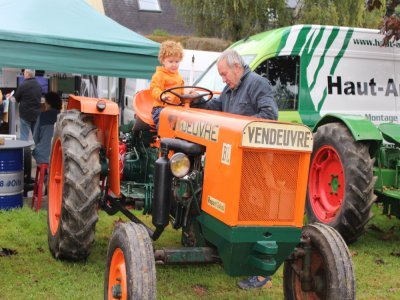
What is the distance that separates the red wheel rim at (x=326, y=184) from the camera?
5.95 metres

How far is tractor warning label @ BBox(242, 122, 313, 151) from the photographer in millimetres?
3209

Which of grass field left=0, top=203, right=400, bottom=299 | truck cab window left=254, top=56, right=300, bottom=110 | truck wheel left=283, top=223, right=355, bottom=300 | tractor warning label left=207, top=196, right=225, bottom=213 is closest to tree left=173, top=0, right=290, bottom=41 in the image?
truck cab window left=254, top=56, right=300, bottom=110

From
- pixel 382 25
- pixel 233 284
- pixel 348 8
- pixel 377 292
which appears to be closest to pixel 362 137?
pixel 377 292

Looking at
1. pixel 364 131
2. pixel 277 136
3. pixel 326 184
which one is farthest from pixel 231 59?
pixel 326 184

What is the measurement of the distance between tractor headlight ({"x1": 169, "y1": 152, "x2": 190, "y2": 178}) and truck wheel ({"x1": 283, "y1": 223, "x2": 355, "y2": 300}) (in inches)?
32.8

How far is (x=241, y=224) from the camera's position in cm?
330

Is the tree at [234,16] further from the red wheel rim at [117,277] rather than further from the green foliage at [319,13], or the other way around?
the red wheel rim at [117,277]

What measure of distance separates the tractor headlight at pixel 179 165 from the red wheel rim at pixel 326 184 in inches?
104

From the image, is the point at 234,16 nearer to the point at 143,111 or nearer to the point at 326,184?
the point at 326,184

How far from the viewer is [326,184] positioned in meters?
6.15

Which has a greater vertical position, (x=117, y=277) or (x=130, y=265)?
(x=130, y=265)

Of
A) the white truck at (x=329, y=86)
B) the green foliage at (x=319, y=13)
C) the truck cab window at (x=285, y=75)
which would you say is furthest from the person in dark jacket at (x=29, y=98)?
the green foliage at (x=319, y=13)

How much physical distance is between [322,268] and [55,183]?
270 centimetres

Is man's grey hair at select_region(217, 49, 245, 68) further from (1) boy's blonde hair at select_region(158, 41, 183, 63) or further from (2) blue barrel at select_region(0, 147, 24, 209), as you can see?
(2) blue barrel at select_region(0, 147, 24, 209)
